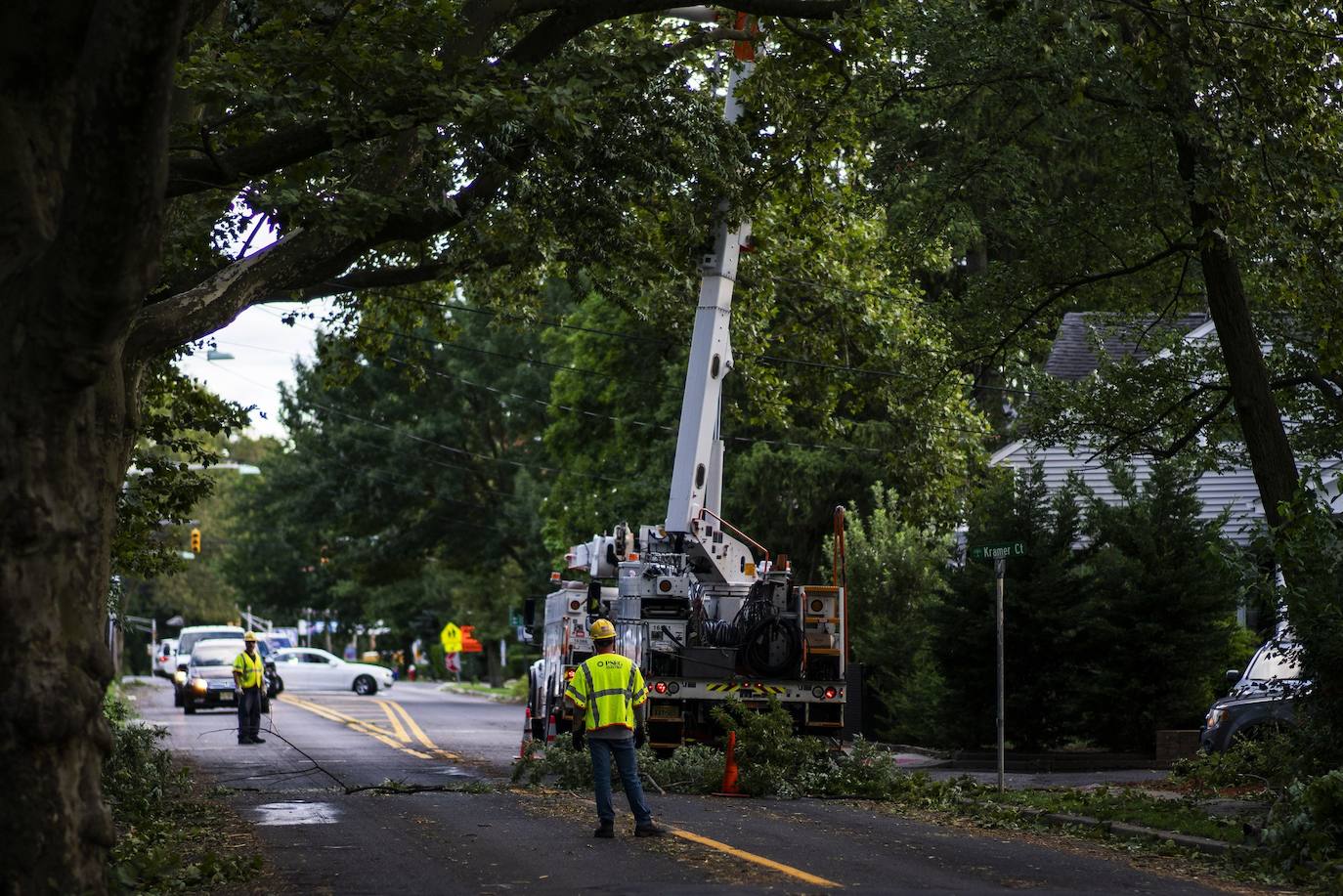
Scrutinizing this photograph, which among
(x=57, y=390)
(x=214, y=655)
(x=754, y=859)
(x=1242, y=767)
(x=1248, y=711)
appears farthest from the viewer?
(x=214, y=655)

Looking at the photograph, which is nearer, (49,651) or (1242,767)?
(49,651)

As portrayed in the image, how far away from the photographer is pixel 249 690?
28.3m

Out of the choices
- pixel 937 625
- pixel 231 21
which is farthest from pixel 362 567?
pixel 231 21

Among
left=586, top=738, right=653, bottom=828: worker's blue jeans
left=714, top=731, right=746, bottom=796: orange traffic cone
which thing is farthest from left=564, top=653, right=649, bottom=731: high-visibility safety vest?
left=714, top=731, right=746, bottom=796: orange traffic cone

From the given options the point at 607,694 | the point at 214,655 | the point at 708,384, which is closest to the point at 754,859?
the point at 607,694

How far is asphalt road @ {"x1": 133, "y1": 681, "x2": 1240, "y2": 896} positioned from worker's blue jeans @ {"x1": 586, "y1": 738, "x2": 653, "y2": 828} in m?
0.21

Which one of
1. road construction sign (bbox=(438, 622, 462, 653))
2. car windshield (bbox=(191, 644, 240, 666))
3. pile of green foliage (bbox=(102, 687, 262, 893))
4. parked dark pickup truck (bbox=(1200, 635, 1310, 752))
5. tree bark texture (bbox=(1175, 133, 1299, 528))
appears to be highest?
tree bark texture (bbox=(1175, 133, 1299, 528))

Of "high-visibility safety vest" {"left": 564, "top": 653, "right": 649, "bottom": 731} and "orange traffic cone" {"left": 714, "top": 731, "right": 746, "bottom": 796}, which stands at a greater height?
"high-visibility safety vest" {"left": 564, "top": 653, "right": 649, "bottom": 731}

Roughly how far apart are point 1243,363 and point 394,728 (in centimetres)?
1941

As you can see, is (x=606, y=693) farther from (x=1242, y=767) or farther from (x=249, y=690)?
(x=249, y=690)

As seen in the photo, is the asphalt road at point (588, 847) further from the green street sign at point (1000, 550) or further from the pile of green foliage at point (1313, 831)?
the green street sign at point (1000, 550)

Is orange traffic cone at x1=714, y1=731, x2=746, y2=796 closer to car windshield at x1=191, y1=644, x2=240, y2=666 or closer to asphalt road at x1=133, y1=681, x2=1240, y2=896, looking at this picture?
asphalt road at x1=133, y1=681, x2=1240, y2=896

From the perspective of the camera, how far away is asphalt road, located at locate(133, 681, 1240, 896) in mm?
11102

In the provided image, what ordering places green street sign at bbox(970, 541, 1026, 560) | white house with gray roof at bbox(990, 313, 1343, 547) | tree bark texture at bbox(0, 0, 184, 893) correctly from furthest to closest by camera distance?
1. white house with gray roof at bbox(990, 313, 1343, 547)
2. green street sign at bbox(970, 541, 1026, 560)
3. tree bark texture at bbox(0, 0, 184, 893)
